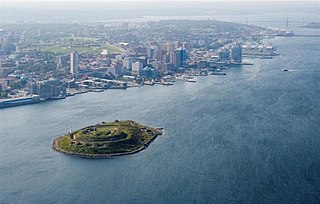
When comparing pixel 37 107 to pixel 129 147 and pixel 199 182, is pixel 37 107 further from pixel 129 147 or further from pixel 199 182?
pixel 199 182

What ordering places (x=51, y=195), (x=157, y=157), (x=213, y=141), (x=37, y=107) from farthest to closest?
(x=37, y=107) < (x=213, y=141) < (x=157, y=157) < (x=51, y=195)

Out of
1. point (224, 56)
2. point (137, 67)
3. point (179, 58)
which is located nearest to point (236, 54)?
point (224, 56)

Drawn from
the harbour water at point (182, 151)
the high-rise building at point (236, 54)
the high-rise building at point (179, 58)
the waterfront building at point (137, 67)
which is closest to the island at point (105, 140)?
the harbour water at point (182, 151)

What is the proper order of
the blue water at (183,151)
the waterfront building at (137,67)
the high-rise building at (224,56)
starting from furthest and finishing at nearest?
the high-rise building at (224,56) → the waterfront building at (137,67) → the blue water at (183,151)

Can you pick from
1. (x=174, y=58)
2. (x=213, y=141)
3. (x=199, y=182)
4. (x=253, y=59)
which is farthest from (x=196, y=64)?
(x=199, y=182)

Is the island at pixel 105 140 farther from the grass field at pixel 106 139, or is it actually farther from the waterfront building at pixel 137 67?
the waterfront building at pixel 137 67
